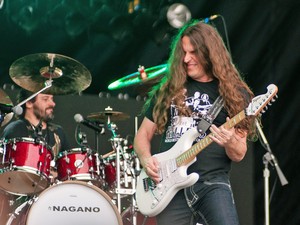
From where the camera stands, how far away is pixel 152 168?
4008mm

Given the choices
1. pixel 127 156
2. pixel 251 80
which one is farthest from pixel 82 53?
pixel 251 80

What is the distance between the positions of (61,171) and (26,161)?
431 mm

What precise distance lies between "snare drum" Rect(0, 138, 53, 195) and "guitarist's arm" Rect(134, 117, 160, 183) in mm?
1742

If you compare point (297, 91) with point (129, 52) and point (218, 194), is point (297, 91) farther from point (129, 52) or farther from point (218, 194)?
point (218, 194)

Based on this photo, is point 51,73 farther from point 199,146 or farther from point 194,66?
point 199,146

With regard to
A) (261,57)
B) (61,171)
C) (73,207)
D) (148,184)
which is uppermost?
(261,57)

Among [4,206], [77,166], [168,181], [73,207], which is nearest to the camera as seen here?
[168,181]

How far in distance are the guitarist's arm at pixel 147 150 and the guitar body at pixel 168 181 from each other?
4cm

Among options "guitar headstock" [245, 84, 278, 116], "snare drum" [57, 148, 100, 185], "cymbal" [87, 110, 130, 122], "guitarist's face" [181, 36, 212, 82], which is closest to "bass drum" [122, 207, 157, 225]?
"snare drum" [57, 148, 100, 185]

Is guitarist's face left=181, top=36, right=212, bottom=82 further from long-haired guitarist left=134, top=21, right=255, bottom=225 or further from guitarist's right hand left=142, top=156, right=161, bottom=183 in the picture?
guitarist's right hand left=142, top=156, right=161, bottom=183

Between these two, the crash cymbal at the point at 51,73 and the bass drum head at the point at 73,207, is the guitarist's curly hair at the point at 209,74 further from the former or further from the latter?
the crash cymbal at the point at 51,73

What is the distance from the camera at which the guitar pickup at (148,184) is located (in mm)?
4046

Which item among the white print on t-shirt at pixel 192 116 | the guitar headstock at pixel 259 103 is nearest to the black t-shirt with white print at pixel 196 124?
the white print on t-shirt at pixel 192 116

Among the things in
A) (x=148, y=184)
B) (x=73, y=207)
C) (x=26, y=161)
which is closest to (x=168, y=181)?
(x=148, y=184)
